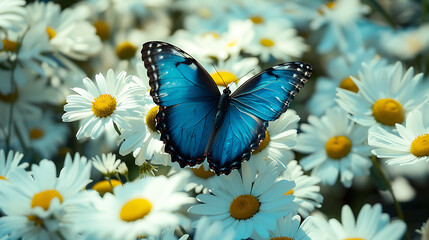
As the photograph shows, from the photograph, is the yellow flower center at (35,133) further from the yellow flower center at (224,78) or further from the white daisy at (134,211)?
the white daisy at (134,211)

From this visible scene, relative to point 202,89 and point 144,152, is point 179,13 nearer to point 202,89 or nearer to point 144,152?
point 202,89

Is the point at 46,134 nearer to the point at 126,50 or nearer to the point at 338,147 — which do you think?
the point at 126,50

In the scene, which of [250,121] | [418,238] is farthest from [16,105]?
[418,238]

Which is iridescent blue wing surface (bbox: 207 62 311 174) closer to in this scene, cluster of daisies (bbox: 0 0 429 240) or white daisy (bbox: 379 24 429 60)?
cluster of daisies (bbox: 0 0 429 240)

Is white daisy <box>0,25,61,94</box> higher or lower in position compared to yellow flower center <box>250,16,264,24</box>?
higher

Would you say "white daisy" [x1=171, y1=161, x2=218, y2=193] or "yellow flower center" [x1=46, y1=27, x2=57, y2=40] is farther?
"yellow flower center" [x1=46, y1=27, x2=57, y2=40]

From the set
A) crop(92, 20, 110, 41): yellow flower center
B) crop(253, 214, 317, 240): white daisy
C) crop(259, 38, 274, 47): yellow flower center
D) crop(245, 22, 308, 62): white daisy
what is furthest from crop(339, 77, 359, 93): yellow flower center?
crop(92, 20, 110, 41): yellow flower center

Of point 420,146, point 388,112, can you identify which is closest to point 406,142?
point 420,146

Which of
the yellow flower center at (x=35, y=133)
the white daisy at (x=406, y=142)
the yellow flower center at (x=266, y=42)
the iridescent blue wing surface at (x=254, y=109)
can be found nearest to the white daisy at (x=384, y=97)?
the white daisy at (x=406, y=142)
